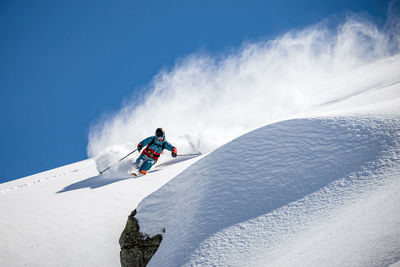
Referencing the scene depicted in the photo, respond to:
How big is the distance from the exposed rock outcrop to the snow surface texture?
142 millimetres

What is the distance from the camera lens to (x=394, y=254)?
1308 mm

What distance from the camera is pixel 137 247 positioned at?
3439mm

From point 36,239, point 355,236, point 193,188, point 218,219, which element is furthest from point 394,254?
point 36,239

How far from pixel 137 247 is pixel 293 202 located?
2560 millimetres

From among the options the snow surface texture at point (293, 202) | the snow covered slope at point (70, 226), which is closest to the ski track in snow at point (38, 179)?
the snow covered slope at point (70, 226)

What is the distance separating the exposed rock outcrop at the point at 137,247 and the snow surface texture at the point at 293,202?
14 cm

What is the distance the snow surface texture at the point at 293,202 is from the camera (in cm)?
173

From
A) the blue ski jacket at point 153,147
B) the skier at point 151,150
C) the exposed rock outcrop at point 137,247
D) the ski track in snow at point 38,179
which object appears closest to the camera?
the exposed rock outcrop at point 137,247

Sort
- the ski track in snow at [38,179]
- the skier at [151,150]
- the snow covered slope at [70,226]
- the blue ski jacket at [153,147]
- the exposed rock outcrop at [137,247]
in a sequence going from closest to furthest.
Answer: the exposed rock outcrop at [137,247]
the snow covered slope at [70,226]
the skier at [151,150]
the blue ski jacket at [153,147]
the ski track in snow at [38,179]

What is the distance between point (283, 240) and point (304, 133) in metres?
1.80

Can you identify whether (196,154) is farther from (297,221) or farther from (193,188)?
(297,221)

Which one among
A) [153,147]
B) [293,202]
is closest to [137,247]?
[293,202]

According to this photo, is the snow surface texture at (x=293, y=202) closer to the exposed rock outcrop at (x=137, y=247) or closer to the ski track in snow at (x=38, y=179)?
the exposed rock outcrop at (x=137, y=247)

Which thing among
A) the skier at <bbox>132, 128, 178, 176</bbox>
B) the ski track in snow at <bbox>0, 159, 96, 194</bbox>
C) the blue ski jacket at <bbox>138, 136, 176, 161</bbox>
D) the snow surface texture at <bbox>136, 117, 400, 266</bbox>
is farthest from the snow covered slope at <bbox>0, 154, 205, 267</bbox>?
the ski track in snow at <bbox>0, 159, 96, 194</bbox>
